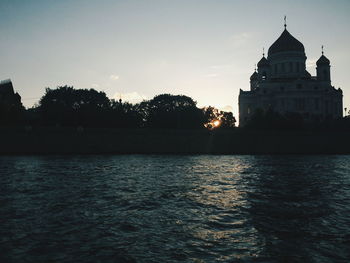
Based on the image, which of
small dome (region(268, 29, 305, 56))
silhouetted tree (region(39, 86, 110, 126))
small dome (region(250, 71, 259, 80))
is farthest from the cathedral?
silhouetted tree (region(39, 86, 110, 126))

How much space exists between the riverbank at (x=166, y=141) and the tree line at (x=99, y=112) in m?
5.62

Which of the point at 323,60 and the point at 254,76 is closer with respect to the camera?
the point at 323,60

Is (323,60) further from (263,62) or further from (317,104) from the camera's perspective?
(263,62)

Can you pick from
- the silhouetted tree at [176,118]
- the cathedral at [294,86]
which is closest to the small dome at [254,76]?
the cathedral at [294,86]

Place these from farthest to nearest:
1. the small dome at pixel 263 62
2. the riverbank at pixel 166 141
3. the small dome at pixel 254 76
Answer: the small dome at pixel 254 76 → the small dome at pixel 263 62 → the riverbank at pixel 166 141

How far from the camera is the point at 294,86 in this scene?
228 ft

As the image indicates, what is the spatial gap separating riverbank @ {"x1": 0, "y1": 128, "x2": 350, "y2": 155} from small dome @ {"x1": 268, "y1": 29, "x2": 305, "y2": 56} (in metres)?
26.1

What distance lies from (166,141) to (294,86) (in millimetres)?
38622

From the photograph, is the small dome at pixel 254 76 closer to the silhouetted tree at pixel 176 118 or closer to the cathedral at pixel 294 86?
the cathedral at pixel 294 86

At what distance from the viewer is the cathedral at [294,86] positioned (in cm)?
6912

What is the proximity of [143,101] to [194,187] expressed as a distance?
6296cm

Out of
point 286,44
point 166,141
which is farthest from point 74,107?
point 286,44

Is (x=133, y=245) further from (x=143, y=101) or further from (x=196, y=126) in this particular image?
(x=143, y=101)

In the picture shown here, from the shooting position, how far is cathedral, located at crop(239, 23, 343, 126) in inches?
2721
